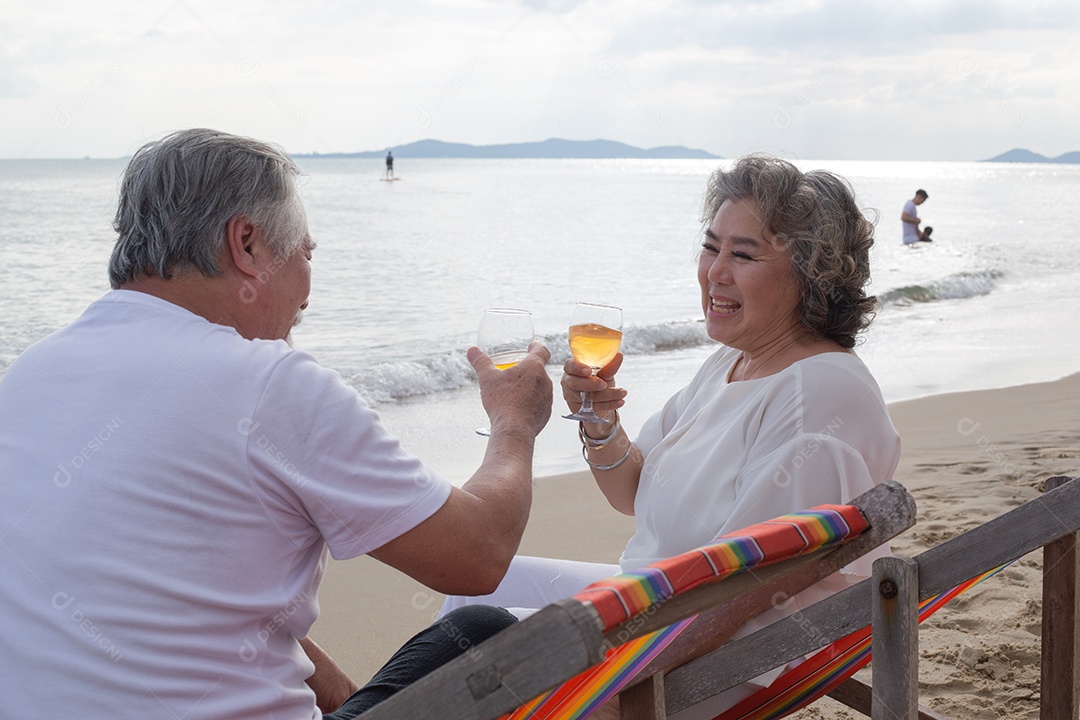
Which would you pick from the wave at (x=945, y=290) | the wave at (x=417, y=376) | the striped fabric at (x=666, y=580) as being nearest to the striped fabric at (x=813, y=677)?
the striped fabric at (x=666, y=580)

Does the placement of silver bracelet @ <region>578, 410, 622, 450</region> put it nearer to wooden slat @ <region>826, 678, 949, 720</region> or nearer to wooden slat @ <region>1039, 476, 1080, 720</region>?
wooden slat @ <region>826, 678, 949, 720</region>

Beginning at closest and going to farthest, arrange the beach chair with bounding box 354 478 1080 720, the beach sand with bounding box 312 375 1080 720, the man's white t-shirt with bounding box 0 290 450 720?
the man's white t-shirt with bounding box 0 290 450 720
the beach chair with bounding box 354 478 1080 720
the beach sand with bounding box 312 375 1080 720

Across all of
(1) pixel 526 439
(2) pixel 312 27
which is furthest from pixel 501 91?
(2) pixel 312 27

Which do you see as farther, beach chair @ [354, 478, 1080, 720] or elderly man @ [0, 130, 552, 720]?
beach chair @ [354, 478, 1080, 720]

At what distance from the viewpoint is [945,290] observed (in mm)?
17141

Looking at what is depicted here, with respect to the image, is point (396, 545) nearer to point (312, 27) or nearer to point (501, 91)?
point (501, 91)

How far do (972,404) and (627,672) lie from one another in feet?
23.6

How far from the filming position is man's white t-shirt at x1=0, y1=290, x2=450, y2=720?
5.19ft

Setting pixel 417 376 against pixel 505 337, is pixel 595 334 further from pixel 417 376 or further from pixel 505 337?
pixel 417 376

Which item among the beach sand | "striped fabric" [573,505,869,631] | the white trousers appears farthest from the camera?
the beach sand

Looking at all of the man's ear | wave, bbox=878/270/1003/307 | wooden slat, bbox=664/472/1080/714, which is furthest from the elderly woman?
wave, bbox=878/270/1003/307

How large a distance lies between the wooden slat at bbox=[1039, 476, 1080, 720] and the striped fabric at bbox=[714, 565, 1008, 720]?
0.20 metres

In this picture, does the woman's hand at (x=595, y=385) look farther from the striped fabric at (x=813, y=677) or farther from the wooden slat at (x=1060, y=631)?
the wooden slat at (x=1060, y=631)

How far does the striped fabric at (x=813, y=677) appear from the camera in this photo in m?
2.20
